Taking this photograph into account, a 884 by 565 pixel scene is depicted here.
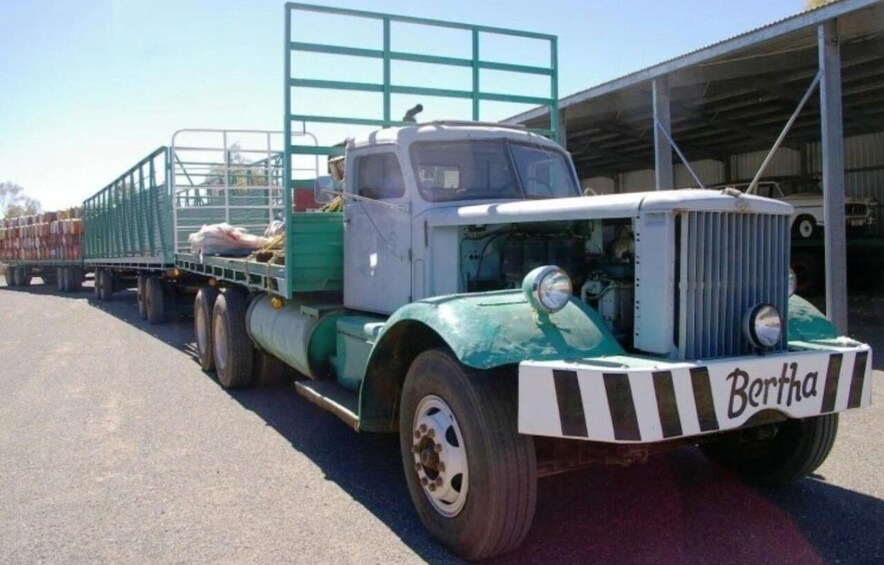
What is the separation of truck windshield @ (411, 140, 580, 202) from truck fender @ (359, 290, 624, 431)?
1303 mm

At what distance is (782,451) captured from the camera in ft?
13.9

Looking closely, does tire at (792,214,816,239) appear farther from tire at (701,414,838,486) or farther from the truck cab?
tire at (701,414,838,486)

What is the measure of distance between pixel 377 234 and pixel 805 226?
14.3 meters

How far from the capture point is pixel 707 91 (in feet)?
47.5

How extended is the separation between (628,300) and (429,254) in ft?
4.80

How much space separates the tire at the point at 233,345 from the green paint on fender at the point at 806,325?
5.12 metres

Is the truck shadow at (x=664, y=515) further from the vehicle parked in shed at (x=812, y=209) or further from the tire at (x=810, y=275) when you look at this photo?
the vehicle parked in shed at (x=812, y=209)

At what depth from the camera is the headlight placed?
11.2 feet

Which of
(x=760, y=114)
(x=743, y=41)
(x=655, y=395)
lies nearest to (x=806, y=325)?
(x=655, y=395)

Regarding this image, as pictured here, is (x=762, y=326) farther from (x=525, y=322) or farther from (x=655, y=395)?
(x=525, y=322)

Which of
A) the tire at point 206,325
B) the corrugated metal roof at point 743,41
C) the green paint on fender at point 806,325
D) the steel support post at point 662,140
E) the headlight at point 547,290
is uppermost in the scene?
the corrugated metal roof at point 743,41

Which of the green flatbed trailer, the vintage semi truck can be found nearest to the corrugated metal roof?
the vintage semi truck

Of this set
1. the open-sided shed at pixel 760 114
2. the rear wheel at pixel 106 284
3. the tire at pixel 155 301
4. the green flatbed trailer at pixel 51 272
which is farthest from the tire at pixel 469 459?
the green flatbed trailer at pixel 51 272

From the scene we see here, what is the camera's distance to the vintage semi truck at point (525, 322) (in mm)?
3186
